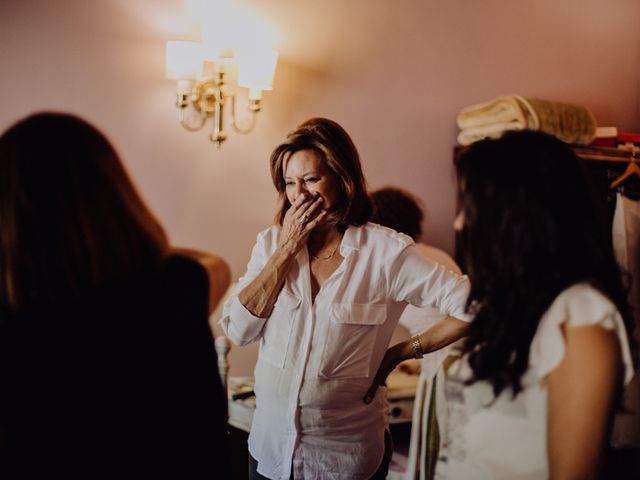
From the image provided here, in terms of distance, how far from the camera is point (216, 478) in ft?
3.75

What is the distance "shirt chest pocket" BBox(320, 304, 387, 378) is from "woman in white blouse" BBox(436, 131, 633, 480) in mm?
415

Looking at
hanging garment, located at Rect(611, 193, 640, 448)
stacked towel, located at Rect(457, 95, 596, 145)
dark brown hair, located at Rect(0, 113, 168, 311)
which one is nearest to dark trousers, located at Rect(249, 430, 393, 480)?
dark brown hair, located at Rect(0, 113, 168, 311)

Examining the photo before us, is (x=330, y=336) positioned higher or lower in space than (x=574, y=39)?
lower

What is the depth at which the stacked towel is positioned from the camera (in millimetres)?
2777

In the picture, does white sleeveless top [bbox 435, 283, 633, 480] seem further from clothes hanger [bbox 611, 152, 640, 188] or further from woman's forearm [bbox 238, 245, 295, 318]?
clothes hanger [bbox 611, 152, 640, 188]

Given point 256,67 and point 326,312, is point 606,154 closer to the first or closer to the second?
point 256,67

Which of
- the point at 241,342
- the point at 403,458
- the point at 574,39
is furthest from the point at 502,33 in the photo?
the point at 241,342

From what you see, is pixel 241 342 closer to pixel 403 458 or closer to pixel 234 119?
pixel 403 458

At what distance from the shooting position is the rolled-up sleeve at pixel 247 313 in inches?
64.1

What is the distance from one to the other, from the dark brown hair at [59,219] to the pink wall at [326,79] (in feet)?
5.46

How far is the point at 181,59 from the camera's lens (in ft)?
8.43

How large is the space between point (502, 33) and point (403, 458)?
206cm

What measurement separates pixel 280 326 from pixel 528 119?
164 cm

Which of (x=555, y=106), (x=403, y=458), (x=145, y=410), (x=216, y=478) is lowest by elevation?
(x=403, y=458)
